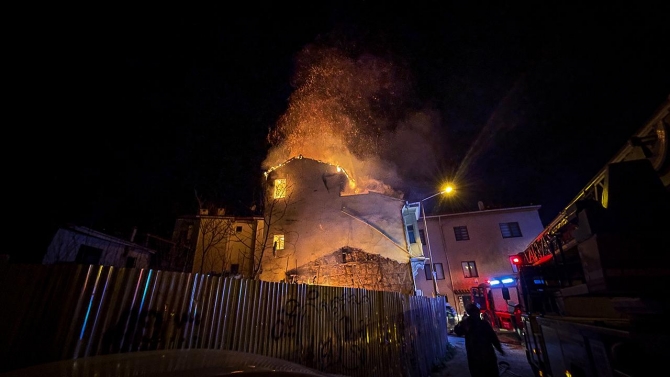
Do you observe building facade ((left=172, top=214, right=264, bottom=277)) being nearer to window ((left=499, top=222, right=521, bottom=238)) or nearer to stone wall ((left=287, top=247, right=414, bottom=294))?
stone wall ((left=287, top=247, right=414, bottom=294))

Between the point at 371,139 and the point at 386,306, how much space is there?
16936 millimetres

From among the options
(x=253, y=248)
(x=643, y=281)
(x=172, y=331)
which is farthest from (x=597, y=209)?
(x=253, y=248)

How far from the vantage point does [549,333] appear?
5844 millimetres

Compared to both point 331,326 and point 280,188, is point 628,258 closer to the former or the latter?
point 331,326

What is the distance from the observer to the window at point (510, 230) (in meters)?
27.8

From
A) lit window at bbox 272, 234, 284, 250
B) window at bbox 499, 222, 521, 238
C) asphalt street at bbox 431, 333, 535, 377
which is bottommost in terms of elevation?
asphalt street at bbox 431, 333, 535, 377

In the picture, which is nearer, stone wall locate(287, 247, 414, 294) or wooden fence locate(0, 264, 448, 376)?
wooden fence locate(0, 264, 448, 376)

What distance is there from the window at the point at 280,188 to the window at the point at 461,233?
2015 cm

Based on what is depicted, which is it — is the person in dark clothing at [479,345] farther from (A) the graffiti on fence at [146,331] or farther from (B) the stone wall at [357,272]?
(B) the stone wall at [357,272]

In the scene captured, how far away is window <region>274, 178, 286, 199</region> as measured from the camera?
23672 mm

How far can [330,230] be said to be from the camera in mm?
21125

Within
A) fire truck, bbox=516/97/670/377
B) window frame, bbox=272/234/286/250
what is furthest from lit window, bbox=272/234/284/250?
fire truck, bbox=516/97/670/377

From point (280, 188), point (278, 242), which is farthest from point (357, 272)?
point (280, 188)

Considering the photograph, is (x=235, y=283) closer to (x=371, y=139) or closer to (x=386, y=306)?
(x=386, y=306)
